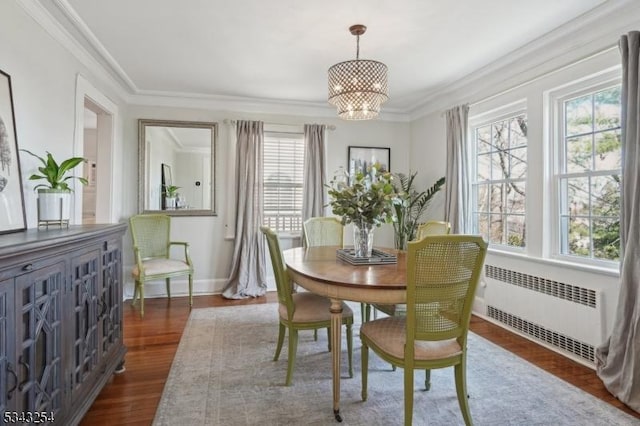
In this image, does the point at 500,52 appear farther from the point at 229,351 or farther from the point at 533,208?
the point at 229,351

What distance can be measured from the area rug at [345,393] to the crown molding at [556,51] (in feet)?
7.91

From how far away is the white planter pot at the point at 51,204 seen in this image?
1987 mm

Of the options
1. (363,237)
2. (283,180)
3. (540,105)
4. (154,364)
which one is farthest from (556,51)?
(154,364)

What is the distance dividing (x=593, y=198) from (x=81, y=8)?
Answer: 4.07 metres

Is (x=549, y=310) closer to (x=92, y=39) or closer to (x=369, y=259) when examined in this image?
(x=369, y=259)

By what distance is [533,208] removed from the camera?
3.13 m

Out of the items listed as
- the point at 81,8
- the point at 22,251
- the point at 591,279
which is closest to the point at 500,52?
the point at 591,279

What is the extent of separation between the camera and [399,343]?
71.6 inches

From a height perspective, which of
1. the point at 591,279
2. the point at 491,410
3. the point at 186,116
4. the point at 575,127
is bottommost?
the point at 491,410

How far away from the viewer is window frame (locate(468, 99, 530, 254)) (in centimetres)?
328

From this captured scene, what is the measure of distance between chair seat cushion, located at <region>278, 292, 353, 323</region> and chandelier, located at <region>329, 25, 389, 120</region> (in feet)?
4.62

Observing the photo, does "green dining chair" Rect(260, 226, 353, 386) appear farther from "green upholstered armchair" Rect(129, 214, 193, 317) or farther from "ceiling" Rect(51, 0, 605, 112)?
"green upholstered armchair" Rect(129, 214, 193, 317)

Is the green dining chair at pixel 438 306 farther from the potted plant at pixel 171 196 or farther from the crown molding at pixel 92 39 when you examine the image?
the potted plant at pixel 171 196

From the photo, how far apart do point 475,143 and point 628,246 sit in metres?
2.08
